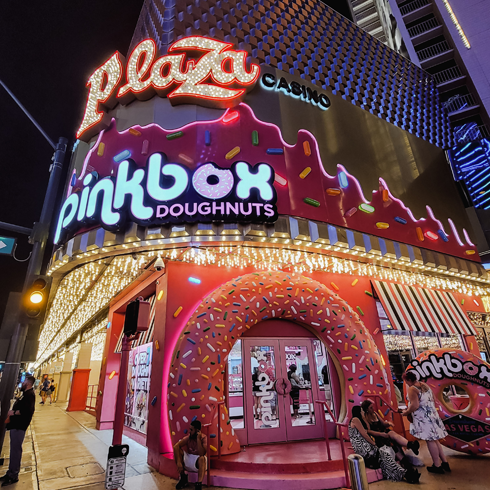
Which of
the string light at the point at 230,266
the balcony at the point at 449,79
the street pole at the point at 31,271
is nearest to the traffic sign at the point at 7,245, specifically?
the street pole at the point at 31,271

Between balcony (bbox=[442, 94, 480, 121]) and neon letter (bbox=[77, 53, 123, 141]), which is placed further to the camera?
balcony (bbox=[442, 94, 480, 121])

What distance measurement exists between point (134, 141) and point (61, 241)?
10.3 ft

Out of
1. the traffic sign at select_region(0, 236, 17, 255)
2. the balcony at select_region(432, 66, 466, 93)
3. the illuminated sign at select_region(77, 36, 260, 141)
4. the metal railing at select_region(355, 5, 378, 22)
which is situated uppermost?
the metal railing at select_region(355, 5, 378, 22)

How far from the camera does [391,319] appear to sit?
973cm

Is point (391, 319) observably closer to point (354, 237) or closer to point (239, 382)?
point (354, 237)

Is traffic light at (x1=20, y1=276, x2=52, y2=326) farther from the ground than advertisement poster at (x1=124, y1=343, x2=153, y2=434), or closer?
farther from the ground

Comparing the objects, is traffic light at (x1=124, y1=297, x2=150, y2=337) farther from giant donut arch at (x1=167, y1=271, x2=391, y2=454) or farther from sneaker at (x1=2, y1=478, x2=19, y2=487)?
sneaker at (x1=2, y1=478, x2=19, y2=487)

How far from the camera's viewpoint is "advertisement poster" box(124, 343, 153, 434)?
9.47 metres

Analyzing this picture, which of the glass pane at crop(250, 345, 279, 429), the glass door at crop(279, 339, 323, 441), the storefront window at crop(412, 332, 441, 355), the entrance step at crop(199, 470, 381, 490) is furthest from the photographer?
the storefront window at crop(412, 332, 441, 355)

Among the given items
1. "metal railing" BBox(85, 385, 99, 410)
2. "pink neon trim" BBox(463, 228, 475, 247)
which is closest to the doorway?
"pink neon trim" BBox(463, 228, 475, 247)

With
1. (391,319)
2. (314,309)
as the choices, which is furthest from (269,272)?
(391,319)

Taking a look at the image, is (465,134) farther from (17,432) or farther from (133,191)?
(17,432)

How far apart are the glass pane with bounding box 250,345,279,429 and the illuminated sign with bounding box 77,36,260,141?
6.75 m

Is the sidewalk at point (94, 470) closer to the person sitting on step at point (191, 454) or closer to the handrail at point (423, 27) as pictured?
the person sitting on step at point (191, 454)
